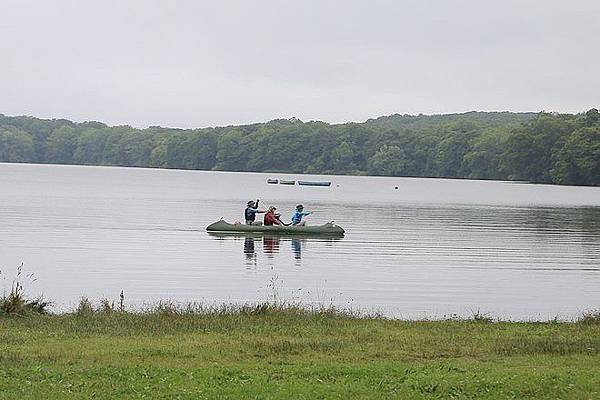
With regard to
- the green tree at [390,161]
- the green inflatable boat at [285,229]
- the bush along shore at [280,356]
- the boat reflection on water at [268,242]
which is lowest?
the boat reflection on water at [268,242]

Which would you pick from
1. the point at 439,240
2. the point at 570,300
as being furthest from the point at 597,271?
the point at 439,240

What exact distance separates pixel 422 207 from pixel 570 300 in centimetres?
5139

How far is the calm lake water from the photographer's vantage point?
925 inches

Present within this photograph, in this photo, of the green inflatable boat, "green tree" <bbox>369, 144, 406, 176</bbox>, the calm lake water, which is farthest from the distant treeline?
the green inflatable boat

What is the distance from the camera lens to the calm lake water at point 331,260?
23.5 meters

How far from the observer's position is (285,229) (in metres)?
43.3

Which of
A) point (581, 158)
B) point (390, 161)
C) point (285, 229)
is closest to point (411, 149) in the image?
point (390, 161)

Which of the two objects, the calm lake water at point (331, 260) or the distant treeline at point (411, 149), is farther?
the distant treeline at point (411, 149)

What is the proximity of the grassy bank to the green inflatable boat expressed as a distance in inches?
1035

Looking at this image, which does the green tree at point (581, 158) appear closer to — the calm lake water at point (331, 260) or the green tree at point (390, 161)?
the green tree at point (390, 161)

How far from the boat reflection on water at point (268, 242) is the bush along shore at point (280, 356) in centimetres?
1815

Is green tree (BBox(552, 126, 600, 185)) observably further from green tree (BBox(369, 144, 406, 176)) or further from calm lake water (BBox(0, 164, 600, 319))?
calm lake water (BBox(0, 164, 600, 319))

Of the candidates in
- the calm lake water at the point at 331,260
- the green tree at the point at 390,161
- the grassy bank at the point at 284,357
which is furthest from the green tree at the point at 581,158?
the grassy bank at the point at 284,357

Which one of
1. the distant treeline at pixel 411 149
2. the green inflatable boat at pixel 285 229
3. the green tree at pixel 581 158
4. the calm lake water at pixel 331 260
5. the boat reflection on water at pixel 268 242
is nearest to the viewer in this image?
the calm lake water at pixel 331 260
